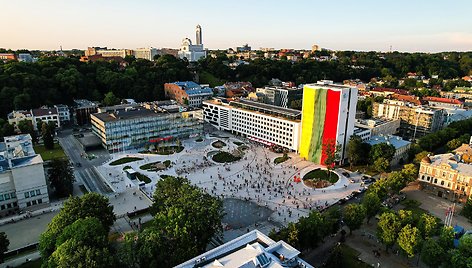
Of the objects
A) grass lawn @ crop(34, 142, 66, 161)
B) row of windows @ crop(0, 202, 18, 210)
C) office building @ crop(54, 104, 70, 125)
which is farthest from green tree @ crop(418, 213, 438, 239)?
office building @ crop(54, 104, 70, 125)

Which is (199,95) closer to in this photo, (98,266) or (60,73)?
(60,73)

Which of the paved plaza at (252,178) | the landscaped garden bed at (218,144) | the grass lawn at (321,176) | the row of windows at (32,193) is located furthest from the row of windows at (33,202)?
the grass lawn at (321,176)

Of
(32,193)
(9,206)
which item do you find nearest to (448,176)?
(32,193)

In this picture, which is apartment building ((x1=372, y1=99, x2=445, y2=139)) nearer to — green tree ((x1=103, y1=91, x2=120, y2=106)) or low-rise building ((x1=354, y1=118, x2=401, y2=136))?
low-rise building ((x1=354, y1=118, x2=401, y2=136))

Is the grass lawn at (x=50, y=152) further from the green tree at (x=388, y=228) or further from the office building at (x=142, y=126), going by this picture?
the green tree at (x=388, y=228)

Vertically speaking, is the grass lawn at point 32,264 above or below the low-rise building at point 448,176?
below

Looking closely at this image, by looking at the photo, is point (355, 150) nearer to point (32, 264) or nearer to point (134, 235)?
point (134, 235)
